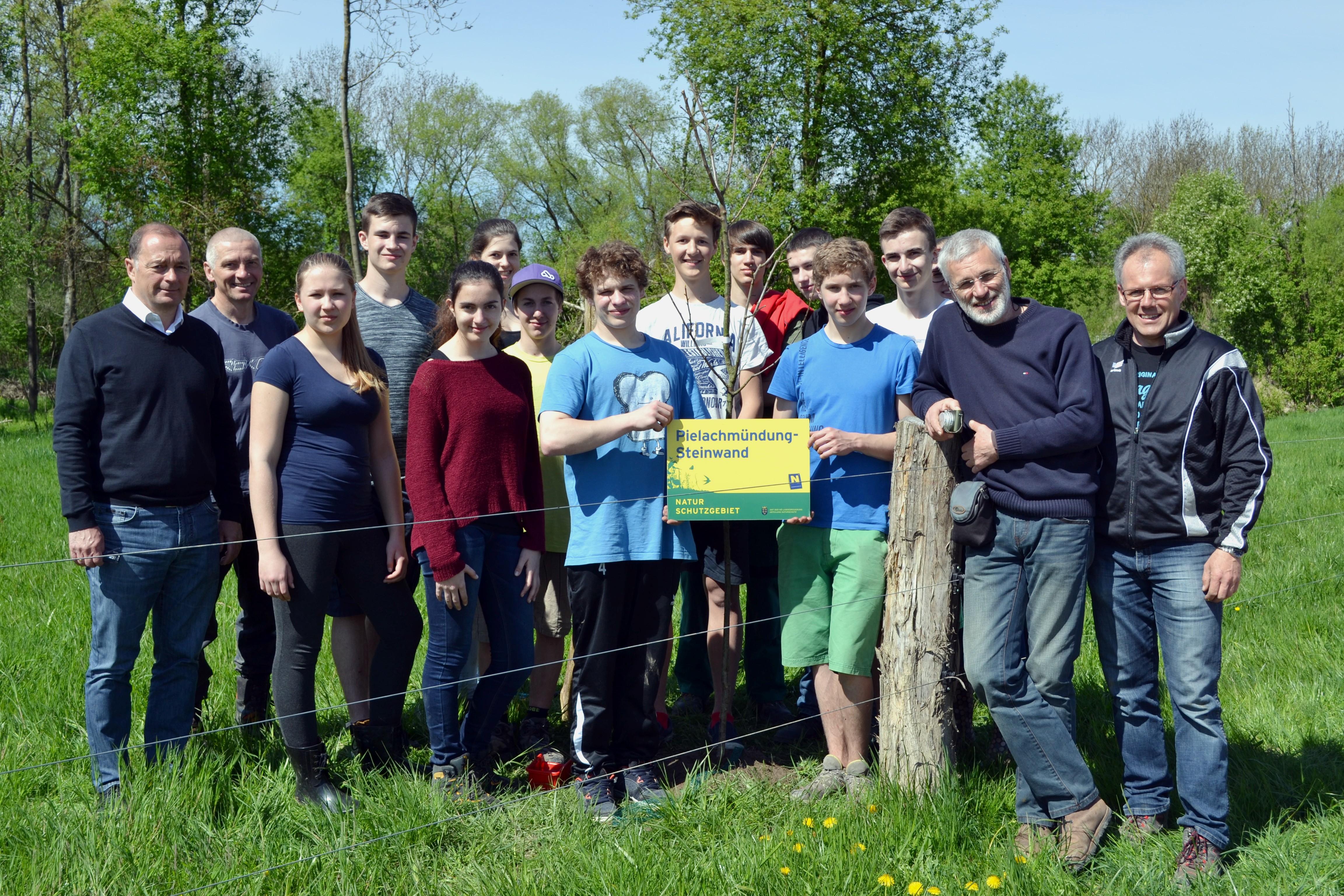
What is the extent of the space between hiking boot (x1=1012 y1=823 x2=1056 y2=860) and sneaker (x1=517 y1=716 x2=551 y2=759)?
202cm

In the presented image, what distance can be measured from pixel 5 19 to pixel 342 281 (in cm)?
3004

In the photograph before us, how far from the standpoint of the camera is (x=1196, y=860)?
332cm

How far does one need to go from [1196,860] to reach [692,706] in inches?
93.9

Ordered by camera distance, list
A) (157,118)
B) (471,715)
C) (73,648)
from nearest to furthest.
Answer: (471,715)
(73,648)
(157,118)

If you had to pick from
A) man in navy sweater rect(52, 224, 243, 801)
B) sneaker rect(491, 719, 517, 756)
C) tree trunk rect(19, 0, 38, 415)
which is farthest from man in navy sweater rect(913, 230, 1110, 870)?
tree trunk rect(19, 0, 38, 415)

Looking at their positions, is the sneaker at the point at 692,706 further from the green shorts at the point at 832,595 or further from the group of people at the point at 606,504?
the green shorts at the point at 832,595

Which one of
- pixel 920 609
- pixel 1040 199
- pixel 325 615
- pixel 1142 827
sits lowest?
pixel 1142 827

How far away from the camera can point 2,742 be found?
4074 millimetres

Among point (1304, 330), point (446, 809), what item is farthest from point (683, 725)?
point (1304, 330)

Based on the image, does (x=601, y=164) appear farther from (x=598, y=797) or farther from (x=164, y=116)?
(x=598, y=797)

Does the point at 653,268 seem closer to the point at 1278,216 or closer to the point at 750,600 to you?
the point at 750,600

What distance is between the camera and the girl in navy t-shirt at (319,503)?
141 inches

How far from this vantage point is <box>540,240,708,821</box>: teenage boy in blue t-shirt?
12.4ft

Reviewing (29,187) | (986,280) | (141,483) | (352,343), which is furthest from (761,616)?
(29,187)
